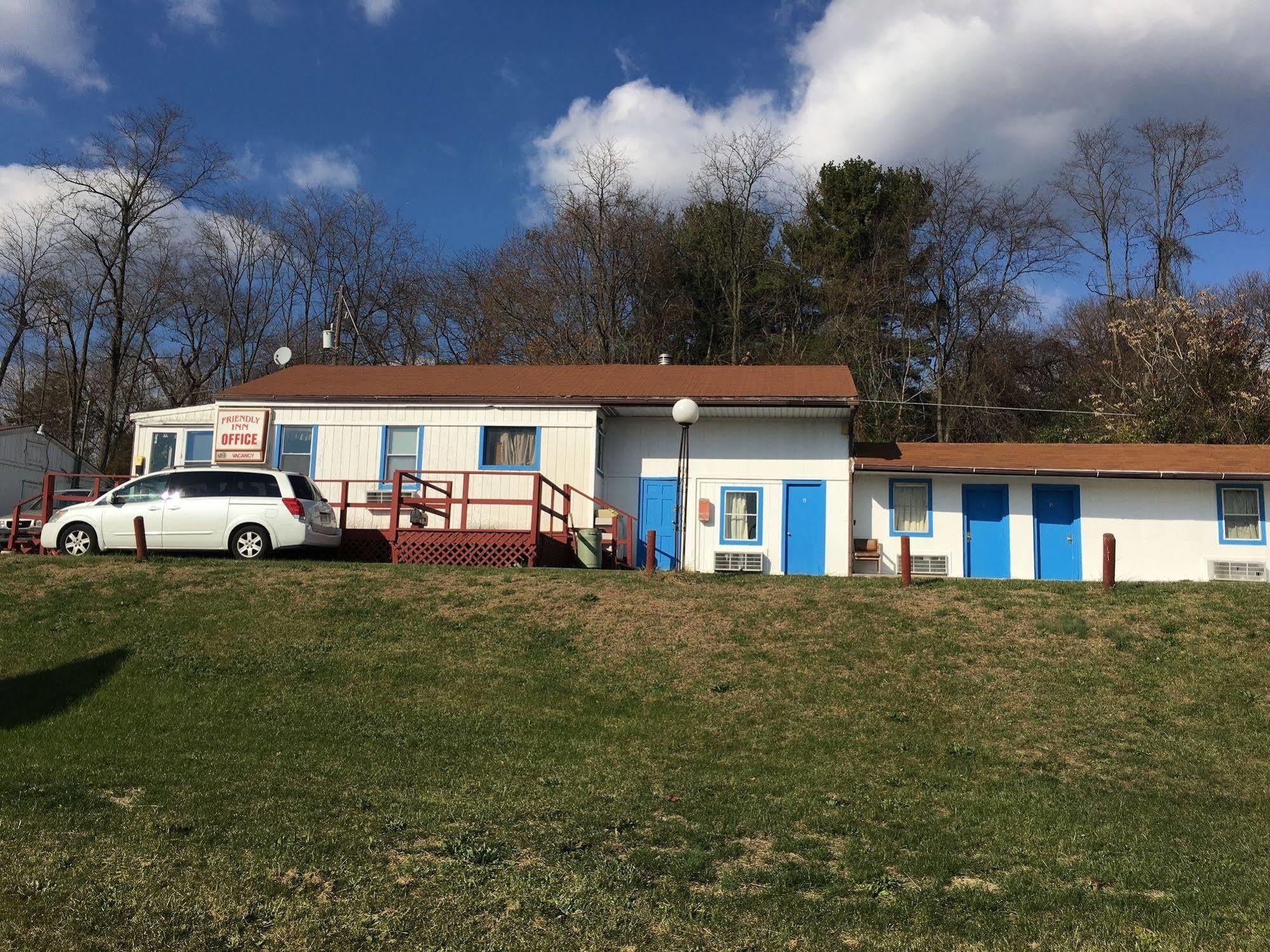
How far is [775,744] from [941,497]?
1199 centimetres

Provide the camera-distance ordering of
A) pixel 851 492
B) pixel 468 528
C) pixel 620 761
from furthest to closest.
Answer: pixel 851 492, pixel 468 528, pixel 620 761

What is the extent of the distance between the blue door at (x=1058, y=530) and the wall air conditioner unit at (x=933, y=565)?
1.75 meters

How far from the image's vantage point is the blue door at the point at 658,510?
19.7m

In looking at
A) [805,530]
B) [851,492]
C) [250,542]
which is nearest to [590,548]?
[805,530]

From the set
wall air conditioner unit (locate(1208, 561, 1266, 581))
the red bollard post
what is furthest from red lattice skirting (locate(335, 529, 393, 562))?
wall air conditioner unit (locate(1208, 561, 1266, 581))

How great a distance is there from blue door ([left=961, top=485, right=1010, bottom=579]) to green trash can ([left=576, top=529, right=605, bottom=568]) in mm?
7376

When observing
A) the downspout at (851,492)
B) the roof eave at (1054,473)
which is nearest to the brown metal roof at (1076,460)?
the roof eave at (1054,473)

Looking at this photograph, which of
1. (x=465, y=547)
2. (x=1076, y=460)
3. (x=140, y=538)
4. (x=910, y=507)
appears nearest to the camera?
(x=140, y=538)

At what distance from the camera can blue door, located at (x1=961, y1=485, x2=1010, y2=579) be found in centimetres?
1902

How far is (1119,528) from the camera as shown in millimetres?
18875

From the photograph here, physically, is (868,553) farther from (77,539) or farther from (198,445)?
(198,445)

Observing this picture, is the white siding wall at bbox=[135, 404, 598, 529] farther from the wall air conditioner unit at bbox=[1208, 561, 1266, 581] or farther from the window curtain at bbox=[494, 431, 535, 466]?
the wall air conditioner unit at bbox=[1208, 561, 1266, 581]

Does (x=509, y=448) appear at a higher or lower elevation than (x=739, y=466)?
higher

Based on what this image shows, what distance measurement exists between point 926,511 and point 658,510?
17.8 feet
